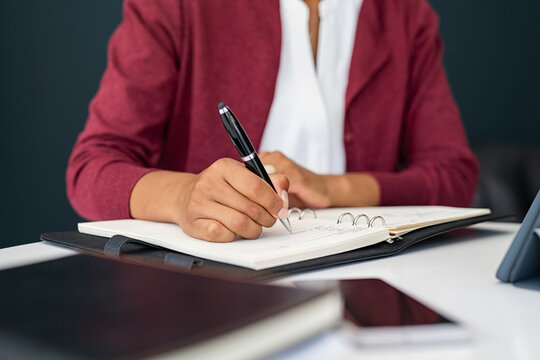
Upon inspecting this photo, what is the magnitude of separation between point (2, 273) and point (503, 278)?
442 millimetres

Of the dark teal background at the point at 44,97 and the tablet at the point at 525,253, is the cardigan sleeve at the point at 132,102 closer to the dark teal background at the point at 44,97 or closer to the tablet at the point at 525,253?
the tablet at the point at 525,253

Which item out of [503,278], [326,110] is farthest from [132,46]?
[503,278]

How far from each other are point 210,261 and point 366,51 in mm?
909

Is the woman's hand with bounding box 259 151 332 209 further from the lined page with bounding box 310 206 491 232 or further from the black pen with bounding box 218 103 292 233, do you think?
the black pen with bounding box 218 103 292 233

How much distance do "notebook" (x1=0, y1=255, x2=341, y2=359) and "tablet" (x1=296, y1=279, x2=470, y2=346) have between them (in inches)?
0.7

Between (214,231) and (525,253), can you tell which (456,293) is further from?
(214,231)

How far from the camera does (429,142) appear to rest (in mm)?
1365

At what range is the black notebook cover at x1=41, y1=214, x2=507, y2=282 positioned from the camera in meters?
0.55

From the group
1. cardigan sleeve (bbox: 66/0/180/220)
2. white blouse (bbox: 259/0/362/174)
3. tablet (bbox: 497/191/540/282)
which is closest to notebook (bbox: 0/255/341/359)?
tablet (bbox: 497/191/540/282)

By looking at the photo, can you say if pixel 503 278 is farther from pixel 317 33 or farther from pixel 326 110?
pixel 317 33

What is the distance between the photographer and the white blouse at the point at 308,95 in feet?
4.25

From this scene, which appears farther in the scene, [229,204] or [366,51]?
[366,51]

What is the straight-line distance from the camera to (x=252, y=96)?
128cm

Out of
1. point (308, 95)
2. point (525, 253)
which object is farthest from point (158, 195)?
point (308, 95)
